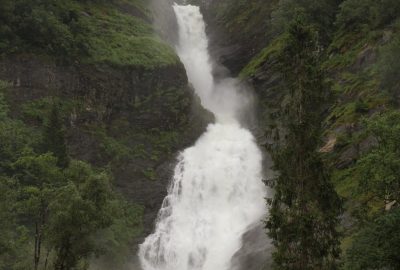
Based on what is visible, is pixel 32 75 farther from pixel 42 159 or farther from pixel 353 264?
pixel 353 264

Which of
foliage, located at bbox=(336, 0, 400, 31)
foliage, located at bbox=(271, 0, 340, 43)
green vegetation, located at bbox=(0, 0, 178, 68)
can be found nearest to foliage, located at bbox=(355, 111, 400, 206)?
foliage, located at bbox=(336, 0, 400, 31)

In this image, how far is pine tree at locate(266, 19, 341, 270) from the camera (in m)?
18.3

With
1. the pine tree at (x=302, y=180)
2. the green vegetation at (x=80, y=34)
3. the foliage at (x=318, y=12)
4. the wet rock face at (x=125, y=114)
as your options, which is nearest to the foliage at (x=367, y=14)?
the foliage at (x=318, y=12)

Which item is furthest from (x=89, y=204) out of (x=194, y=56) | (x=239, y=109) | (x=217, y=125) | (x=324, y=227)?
(x=194, y=56)

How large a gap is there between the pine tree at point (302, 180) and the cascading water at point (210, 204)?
18.0m

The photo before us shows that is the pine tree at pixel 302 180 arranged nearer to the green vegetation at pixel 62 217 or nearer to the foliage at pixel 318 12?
the green vegetation at pixel 62 217

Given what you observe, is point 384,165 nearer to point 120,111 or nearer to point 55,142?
point 55,142

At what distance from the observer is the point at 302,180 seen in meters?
19.5

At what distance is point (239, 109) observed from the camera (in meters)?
61.1

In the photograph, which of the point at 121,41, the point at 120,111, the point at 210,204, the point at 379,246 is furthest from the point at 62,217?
the point at 121,41

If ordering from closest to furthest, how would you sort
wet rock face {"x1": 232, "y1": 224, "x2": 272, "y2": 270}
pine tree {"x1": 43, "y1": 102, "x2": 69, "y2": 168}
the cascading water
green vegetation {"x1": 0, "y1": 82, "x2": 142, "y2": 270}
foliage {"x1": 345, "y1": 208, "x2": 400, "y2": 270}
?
1. foliage {"x1": 345, "y1": 208, "x2": 400, "y2": 270}
2. green vegetation {"x1": 0, "y1": 82, "x2": 142, "y2": 270}
3. wet rock face {"x1": 232, "y1": 224, "x2": 272, "y2": 270}
4. pine tree {"x1": 43, "y1": 102, "x2": 69, "y2": 168}
5. the cascading water

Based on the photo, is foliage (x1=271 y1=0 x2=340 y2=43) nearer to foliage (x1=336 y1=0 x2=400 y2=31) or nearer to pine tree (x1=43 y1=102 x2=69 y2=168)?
foliage (x1=336 y1=0 x2=400 y2=31)

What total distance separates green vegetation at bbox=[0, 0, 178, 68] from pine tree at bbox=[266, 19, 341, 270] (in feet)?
104

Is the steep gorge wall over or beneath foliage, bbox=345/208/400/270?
over
